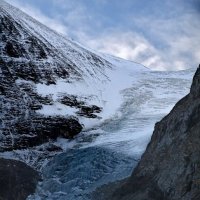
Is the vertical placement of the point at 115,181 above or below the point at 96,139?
below

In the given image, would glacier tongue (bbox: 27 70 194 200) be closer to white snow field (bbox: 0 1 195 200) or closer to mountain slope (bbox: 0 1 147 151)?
white snow field (bbox: 0 1 195 200)

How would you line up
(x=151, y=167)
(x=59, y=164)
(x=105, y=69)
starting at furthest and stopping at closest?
(x=105, y=69) → (x=59, y=164) → (x=151, y=167)

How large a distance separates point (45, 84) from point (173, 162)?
26.6 m

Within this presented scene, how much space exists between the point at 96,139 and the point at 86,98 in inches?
377

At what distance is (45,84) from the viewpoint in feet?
153

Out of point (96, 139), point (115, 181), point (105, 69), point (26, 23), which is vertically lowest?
point (115, 181)

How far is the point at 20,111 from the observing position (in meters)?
41.2

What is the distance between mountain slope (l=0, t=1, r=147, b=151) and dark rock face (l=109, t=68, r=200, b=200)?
47.2ft

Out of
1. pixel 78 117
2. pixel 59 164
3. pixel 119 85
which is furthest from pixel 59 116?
pixel 119 85

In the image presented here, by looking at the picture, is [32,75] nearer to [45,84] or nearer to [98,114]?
[45,84]

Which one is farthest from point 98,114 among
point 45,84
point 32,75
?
point 32,75

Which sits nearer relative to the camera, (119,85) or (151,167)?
(151,167)

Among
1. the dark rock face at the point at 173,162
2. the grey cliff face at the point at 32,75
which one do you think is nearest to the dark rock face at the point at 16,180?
the grey cliff face at the point at 32,75

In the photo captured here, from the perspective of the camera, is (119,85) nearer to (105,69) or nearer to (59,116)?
(105,69)
